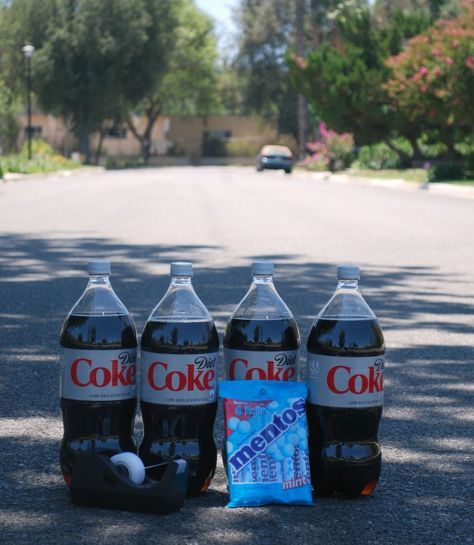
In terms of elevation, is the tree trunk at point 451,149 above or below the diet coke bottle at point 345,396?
below

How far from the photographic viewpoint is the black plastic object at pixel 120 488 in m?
3.72

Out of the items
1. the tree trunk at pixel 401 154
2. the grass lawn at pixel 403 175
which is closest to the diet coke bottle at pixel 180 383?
the grass lawn at pixel 403 175

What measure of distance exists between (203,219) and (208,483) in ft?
51.6

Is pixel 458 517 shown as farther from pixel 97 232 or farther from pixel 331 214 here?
pixel 331 214

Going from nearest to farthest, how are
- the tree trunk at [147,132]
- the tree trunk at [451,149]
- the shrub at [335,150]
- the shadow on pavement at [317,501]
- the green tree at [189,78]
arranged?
the shadow on pavement at [317,501]
the tree trunk at [451,149]
the shrub at [335,150]
the tree trunk at [147,132]
the green tree at [189,78]

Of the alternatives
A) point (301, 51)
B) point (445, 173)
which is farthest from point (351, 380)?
point (301, 51)

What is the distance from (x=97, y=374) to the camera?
393 centimetres

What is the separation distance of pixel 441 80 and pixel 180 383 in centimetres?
3389

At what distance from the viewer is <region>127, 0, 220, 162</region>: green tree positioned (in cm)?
9569

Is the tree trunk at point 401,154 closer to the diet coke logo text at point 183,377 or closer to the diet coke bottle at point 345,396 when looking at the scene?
the diet coke bottle at point 345,396

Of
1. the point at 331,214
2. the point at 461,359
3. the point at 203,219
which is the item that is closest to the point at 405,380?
the point at 461,359

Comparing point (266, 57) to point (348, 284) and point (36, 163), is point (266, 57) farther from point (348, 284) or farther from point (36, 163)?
point (348, 284)

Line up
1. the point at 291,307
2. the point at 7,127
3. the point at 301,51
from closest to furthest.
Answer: the point at 291,307, the point at 301,51, the point at 7,127

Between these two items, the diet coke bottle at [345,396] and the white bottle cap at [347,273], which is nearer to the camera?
the diet coke bottle at [345,396]
